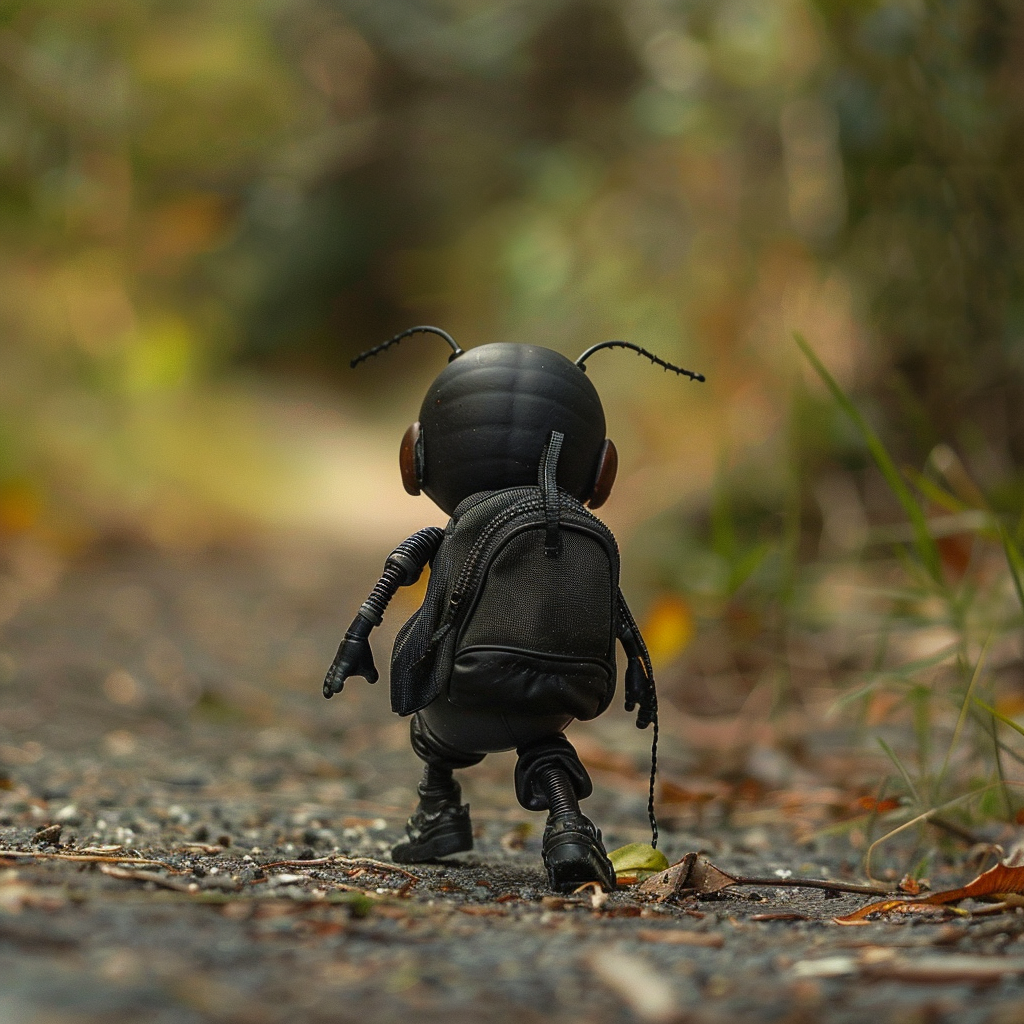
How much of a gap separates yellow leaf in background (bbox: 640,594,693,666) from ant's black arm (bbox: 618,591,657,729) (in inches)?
62.5

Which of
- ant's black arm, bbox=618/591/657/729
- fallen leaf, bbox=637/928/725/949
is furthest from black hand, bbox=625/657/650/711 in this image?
fallen leaf, bbox=637/928/725/949

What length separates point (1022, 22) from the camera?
4.09 metres

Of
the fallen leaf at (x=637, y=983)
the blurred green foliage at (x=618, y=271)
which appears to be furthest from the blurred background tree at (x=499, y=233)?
the fallen leaf at (x=637, y=983)

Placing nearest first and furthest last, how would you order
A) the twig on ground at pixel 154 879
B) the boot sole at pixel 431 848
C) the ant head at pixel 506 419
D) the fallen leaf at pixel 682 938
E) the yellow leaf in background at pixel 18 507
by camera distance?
the fallen leaf at pixel 682 938 → the twig on ground at pixel 154 879 → the ant head at pixel 506 419 → the boot sole at pixel 431 848 → the yellow leaf in background at pixel 18 507

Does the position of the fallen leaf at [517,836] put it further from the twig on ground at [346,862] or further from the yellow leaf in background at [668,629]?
the yellow leaf in background at [668,629]

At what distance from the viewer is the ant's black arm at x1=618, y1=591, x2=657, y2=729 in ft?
6.23

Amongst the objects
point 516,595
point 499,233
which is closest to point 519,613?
point 516,595

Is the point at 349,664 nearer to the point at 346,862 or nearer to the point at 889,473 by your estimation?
the point at 346,862

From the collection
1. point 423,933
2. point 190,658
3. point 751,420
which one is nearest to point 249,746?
point 190,658

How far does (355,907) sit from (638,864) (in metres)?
0.68

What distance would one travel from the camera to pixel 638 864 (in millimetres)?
1874

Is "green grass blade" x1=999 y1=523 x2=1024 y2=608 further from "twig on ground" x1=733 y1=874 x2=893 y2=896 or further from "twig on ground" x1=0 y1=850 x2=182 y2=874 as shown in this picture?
"twig on ground" x1=0 y1=850 x2=182 y2=874

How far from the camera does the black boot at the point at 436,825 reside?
6.37 feet

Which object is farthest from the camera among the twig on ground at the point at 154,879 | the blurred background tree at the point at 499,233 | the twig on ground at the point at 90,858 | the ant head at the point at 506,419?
the blurred background tree at the point at 499,233
